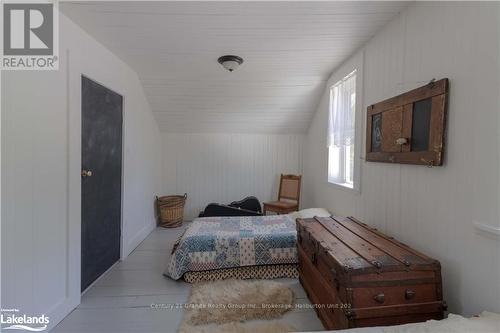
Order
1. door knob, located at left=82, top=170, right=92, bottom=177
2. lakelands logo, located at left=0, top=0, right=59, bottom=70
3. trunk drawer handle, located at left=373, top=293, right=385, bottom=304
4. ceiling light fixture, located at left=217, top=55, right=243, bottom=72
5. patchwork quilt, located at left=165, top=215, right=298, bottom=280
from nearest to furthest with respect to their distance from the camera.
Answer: trunk drawer handle, located at left=373, top=293, right=385, bottom=304
lakelands logo, located at left=0, top=0, right=59, bottom=70
door knob, located at left=82, top=170, right=92, bottom=177
patchwork quilt, located at left=165, top=215, right=298, bottom=280
ceiling light fixture, located at left=217, top=55, right=243, bottom=72

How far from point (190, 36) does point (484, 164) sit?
226 cm

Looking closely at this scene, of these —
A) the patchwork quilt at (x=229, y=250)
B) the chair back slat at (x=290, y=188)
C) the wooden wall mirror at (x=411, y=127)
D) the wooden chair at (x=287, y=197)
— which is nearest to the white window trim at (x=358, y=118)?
the wooden wall mirror at (x=411, y=127)

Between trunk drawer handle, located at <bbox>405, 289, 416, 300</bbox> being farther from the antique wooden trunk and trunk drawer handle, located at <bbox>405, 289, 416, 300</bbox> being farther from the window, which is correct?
the window

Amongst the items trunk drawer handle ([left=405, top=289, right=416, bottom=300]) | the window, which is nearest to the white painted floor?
trunk drawer handle ([left=405, top=289, right=416, bottom=300])

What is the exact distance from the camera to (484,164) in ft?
3.96

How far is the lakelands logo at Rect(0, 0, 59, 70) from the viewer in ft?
4.72

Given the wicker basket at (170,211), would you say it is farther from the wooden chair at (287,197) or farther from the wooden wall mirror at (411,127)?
the wooden wall mirror at (411,127)

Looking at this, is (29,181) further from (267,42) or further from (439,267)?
(439,267)

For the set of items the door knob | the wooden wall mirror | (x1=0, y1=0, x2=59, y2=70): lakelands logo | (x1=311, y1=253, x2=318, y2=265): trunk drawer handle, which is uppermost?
(x1=0, y1=0, x2=59, y2=70): lakelands logo

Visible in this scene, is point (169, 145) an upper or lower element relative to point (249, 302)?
upper

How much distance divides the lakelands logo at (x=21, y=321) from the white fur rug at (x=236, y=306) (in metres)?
0.88

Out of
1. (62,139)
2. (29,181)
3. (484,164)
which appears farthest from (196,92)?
(484,164)

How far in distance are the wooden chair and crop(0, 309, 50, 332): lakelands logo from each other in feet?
9.50

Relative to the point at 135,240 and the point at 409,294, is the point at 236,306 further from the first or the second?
the point at 135,240
